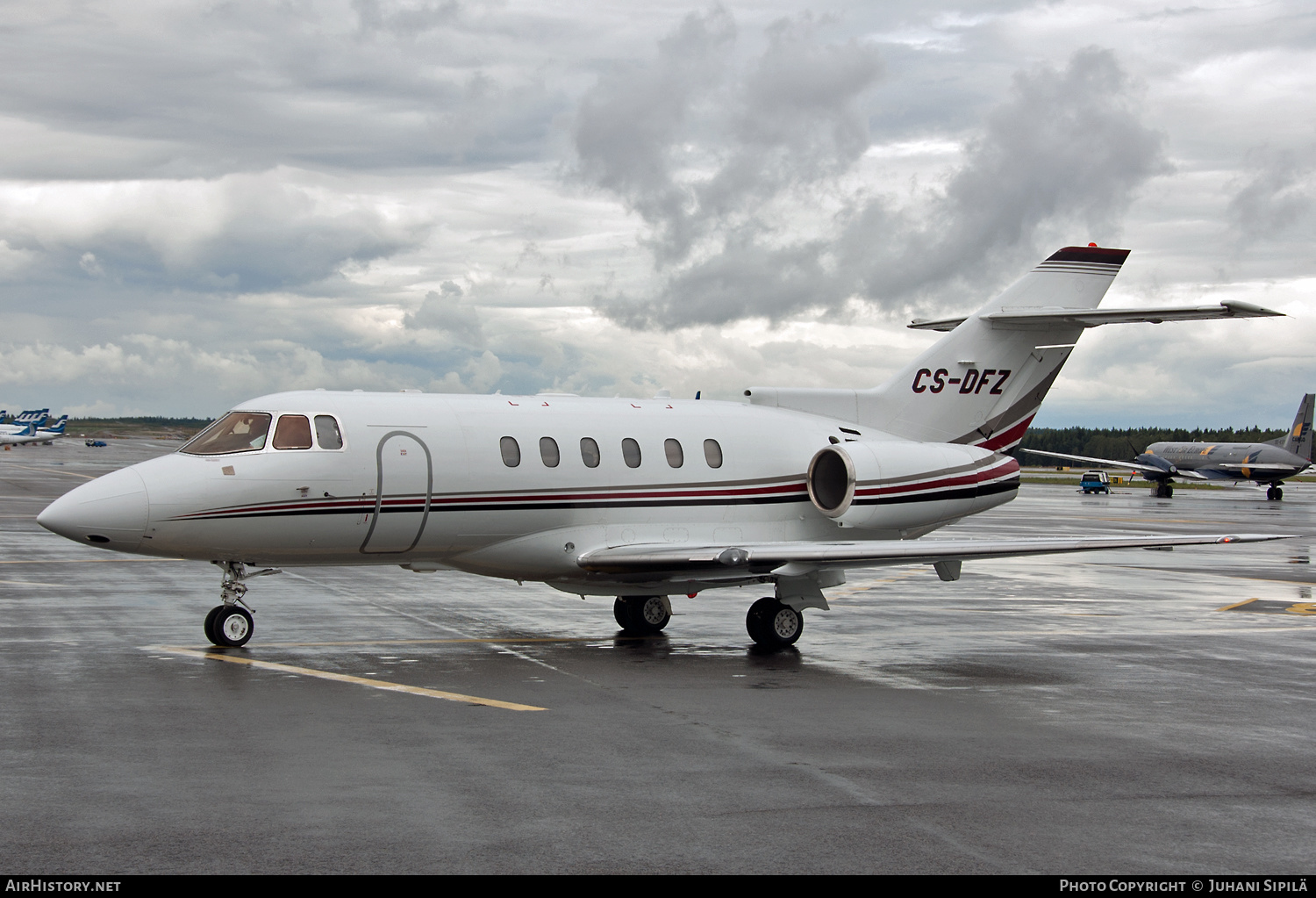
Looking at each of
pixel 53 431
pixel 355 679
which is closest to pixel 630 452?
pixel 355 679

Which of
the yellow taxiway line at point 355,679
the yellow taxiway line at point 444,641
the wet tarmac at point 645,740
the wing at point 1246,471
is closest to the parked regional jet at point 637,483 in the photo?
the yellow taxiway line at point 355,679

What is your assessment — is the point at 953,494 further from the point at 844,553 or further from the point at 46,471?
the point at 46,471

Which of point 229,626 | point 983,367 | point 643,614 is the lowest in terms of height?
point 643,614

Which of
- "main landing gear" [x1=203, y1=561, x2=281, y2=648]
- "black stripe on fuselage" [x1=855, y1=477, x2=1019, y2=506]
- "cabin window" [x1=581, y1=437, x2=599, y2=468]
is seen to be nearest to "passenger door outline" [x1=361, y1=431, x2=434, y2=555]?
"main landing gear" [x1=203, y1=561, x2=281, y2=648]

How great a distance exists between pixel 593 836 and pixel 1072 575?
69.6 feet

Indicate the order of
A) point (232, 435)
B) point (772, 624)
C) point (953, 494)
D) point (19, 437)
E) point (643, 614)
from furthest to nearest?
point (19, 437)
point (953, 494)
point (643, 614)
point (772, 624)
point (232, 435)

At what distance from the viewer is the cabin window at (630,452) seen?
1606 centimetres

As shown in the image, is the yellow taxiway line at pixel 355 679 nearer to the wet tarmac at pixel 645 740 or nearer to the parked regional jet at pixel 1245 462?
the wet tarmac at pixel 645 740

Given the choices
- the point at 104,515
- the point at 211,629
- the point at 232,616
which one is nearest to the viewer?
the point at 104,515

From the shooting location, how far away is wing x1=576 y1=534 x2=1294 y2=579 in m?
14.1

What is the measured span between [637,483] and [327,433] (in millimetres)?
4116

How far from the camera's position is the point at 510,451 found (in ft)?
49.9

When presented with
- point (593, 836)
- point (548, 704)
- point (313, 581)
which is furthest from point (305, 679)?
point (313, 581)

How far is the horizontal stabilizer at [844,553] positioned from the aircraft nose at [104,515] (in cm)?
535
